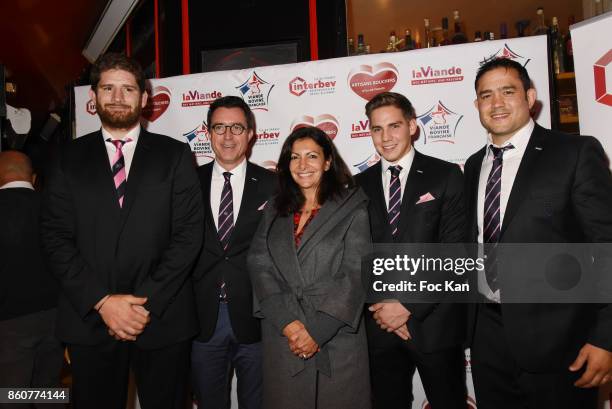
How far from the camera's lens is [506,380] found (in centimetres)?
181

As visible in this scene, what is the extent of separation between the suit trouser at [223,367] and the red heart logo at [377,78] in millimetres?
1633

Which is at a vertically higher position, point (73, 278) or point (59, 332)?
point (73, 278)

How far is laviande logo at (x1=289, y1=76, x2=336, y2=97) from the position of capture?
286 cm

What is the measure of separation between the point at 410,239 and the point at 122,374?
142cm

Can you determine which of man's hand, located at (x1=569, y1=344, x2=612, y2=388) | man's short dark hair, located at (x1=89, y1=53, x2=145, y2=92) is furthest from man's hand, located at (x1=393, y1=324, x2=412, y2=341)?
man's short dark hair, located at (x1=89, y1=53, x2=145, y2=92)

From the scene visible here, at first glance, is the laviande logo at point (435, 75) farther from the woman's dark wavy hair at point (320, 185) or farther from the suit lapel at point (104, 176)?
the suit lapel at point (104, 176)

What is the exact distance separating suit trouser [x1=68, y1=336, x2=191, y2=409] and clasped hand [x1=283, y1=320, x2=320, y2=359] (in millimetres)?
499

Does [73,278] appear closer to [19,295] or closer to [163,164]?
[163,164]

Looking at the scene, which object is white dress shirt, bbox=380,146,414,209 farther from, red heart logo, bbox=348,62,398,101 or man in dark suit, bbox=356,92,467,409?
red heart logo, bbox=348,62,398,101

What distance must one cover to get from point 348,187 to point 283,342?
774mm

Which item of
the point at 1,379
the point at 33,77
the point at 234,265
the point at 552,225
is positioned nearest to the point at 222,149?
the point at 234,265

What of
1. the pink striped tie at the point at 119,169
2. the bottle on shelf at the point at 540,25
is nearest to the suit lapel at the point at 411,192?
the pink striped tie at the point at 119,169

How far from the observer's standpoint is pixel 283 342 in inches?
72.6

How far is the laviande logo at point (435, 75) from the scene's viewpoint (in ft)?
8.77
